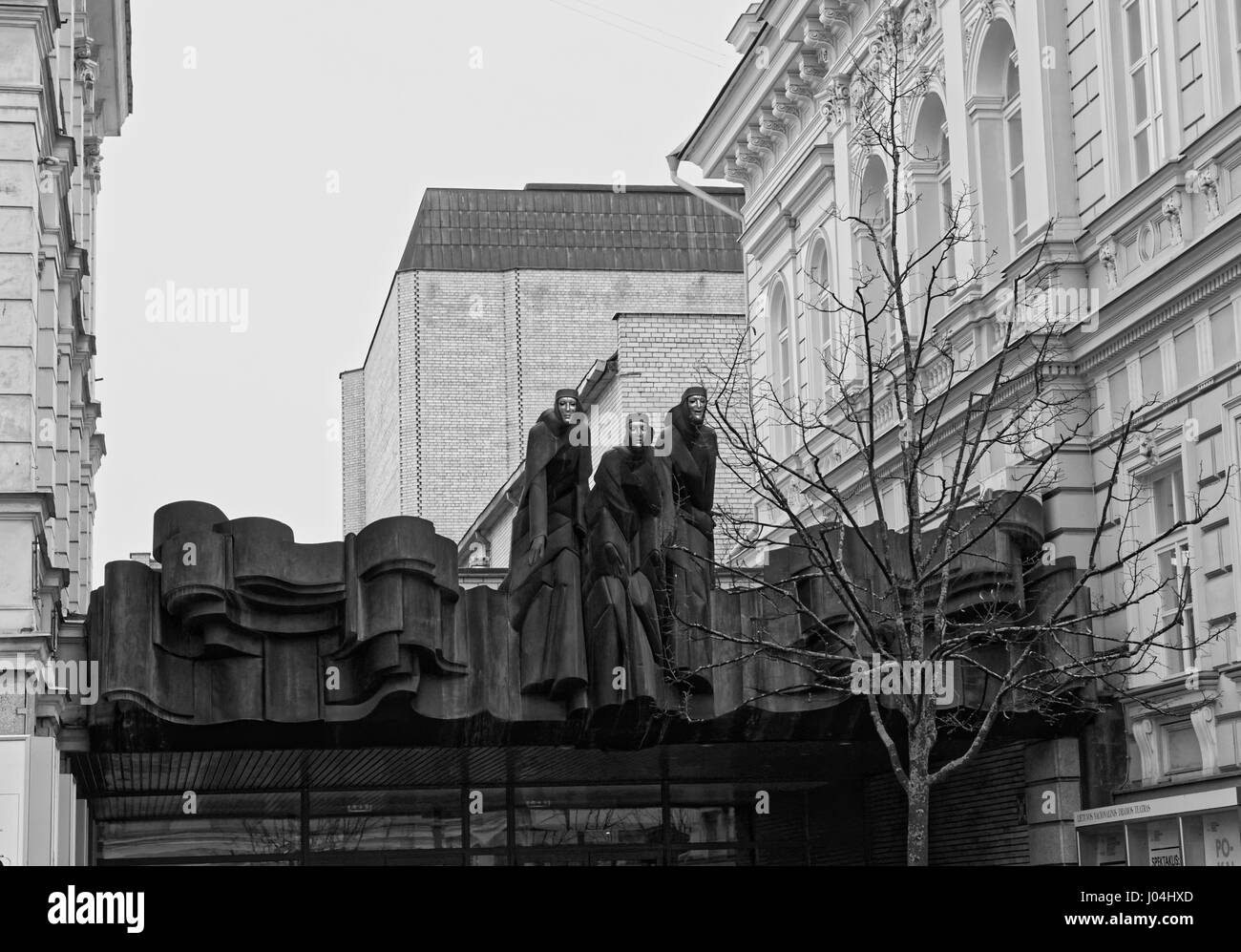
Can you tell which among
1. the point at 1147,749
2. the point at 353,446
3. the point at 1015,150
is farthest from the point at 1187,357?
the point at 353,446

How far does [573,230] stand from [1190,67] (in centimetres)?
4837

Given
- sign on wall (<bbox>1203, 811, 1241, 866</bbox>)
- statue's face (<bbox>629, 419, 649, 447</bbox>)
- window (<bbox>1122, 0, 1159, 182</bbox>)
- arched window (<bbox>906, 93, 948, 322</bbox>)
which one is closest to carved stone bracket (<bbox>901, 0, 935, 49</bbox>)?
arched window (<bbox>906, 93, 948, 322</bbox>)

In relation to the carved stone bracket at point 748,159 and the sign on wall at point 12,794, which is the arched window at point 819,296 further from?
the sign on wall at point 12,794

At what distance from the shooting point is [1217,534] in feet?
59.8

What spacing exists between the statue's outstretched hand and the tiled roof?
46.0m

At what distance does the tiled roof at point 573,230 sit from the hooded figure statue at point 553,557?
Answer: 45397mm

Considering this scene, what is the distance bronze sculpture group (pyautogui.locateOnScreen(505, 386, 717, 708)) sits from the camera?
62.3 ft

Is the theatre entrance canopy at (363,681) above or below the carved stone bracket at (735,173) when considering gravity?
below

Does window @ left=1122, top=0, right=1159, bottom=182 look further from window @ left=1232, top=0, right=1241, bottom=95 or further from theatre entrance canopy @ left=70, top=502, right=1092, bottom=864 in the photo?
theatre entrance canopy @ left=70, top=502, right=1092, bottom=864

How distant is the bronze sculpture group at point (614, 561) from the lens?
19.0m

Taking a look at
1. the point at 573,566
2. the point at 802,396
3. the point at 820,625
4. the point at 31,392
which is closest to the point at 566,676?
the point at 573,566

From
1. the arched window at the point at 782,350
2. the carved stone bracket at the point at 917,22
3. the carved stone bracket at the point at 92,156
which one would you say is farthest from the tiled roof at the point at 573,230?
the carved stone bracket at the point at 917,22
